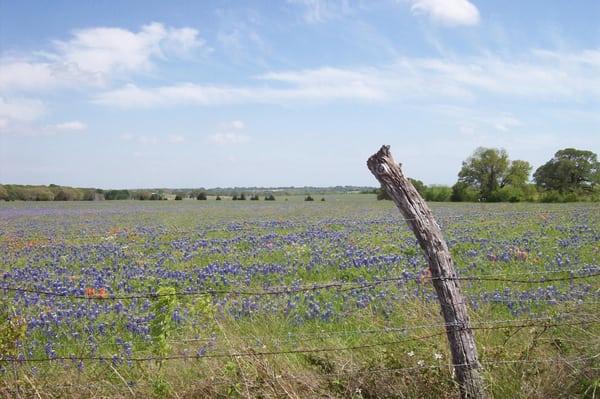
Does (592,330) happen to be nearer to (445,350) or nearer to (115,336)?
(445,350)

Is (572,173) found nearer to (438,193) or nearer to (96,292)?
(438,193)

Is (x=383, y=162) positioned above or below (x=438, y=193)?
below

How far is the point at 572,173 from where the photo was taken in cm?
6297

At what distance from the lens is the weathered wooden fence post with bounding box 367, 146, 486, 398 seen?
12.3 ft

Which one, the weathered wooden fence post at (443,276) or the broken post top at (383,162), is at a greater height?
the broken post top at (383,162)

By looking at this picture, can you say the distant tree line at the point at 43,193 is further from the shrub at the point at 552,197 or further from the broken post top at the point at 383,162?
the broken post top at the point at 383,162

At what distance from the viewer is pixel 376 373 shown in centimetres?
414

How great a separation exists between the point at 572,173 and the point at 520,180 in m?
Answer: 7.11

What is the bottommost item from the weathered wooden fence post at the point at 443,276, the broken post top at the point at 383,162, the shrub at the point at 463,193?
the weathered wooden fence post at the point at 443,276

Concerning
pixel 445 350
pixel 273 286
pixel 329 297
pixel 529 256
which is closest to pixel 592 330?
pixel 445 350

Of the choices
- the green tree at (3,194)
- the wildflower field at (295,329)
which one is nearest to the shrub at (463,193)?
the wildflower field at (295,329)

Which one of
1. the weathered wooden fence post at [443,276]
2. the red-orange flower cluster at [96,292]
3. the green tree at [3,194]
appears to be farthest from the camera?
the green tree at [3,194]

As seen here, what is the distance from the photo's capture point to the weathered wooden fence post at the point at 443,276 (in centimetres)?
376

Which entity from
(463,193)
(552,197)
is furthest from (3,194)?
(552,197)
